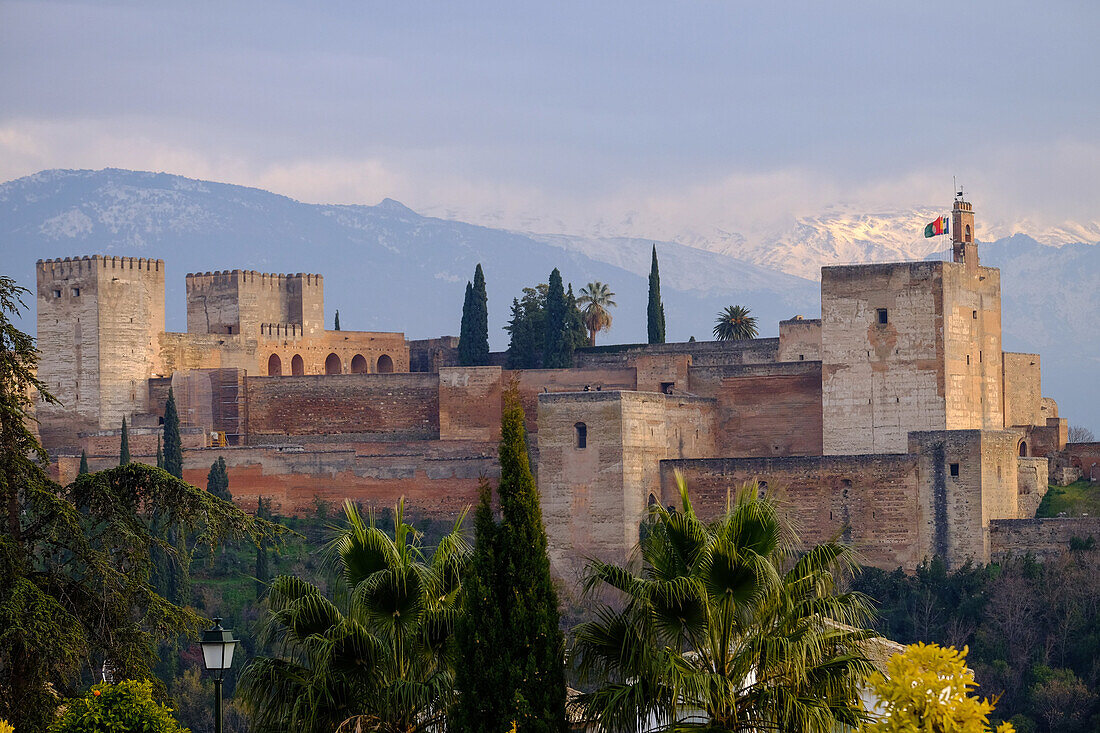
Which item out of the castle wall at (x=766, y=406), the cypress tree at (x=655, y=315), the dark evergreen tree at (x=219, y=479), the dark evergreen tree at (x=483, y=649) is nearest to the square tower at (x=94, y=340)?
the dark evergreen tree at (x=219, y=479)

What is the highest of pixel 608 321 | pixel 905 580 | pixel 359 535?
pixel 608 321

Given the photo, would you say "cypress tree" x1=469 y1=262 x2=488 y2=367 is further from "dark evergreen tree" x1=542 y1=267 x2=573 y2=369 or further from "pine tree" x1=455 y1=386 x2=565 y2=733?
"pine tree" x1=455 y1=386 x2=565 y2=733

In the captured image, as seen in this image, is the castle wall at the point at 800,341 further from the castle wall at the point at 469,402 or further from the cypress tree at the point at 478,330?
the cypress tree at the point at 478,330

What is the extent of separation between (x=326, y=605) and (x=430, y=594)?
947 millimetres

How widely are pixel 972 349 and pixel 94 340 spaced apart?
2433 cm

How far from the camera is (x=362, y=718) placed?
1630cm

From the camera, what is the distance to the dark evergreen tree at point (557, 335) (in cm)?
5319

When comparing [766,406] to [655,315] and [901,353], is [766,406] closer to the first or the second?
[901,353]

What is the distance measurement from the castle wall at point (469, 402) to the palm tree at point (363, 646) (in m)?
32.3

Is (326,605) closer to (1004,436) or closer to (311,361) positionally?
(1004,436)

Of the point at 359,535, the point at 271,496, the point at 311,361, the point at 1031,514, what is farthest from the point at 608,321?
the point at 359,535

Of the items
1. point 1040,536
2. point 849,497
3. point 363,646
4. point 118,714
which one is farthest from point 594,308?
point 118,714

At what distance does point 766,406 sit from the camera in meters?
47.4

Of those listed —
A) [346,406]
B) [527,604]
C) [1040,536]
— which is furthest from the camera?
[346,406]
